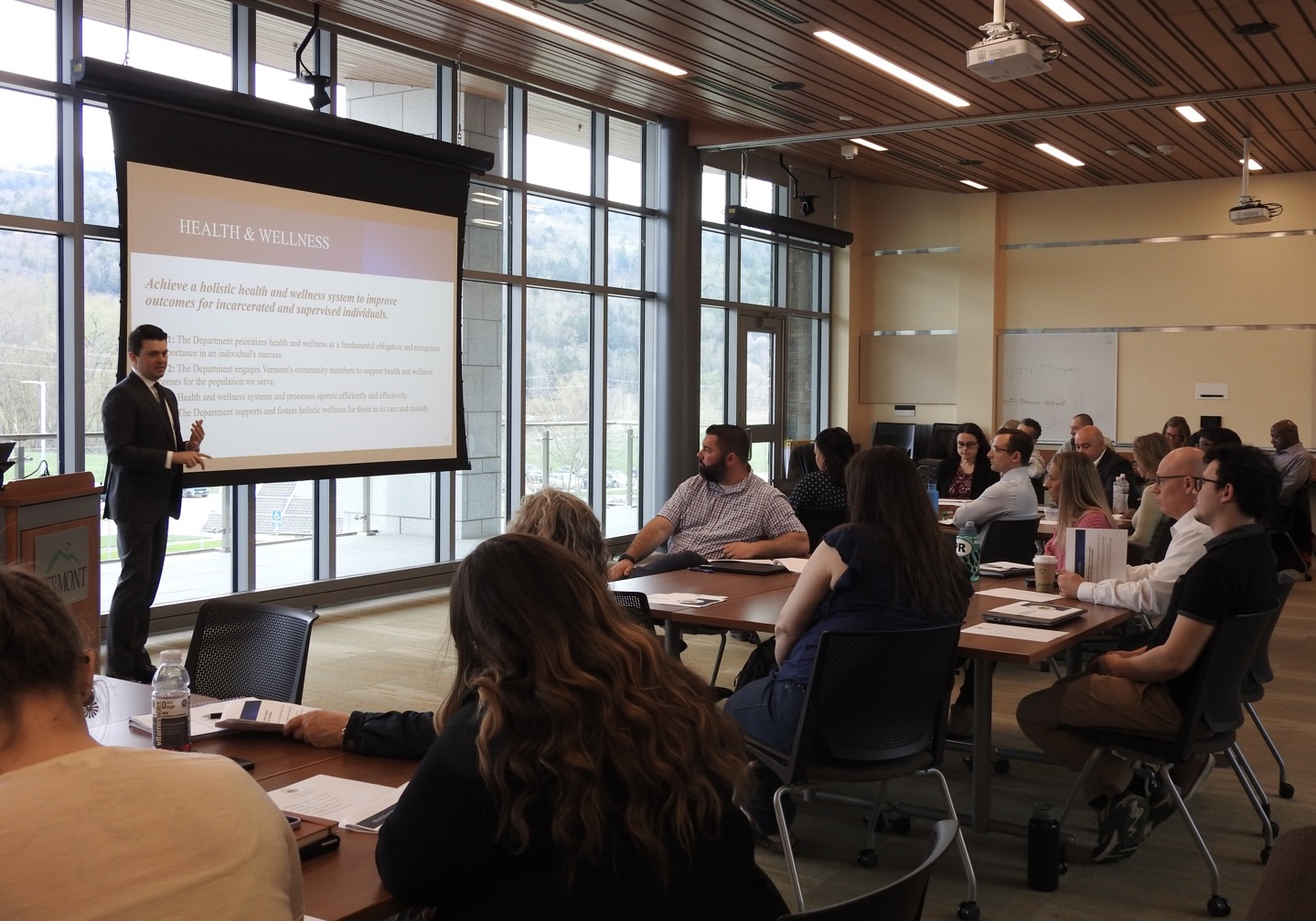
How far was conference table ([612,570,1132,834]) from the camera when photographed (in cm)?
365

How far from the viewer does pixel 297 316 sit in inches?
294

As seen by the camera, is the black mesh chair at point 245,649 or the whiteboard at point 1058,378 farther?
the whiteboard at point 1058,378

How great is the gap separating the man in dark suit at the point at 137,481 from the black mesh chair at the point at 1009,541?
3947mm

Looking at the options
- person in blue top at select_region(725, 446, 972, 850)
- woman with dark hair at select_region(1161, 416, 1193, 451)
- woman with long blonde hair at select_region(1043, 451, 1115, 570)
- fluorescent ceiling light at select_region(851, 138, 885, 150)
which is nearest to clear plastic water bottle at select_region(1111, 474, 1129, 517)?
woman with long blonde hair at select_region(1043, 451, 1115, 570)

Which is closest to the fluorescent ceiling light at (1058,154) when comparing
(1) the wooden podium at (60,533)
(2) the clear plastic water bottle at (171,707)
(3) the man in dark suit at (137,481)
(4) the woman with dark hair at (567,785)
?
(3) the man in dark suit at (137,481)

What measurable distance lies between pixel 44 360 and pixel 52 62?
5.31 ft

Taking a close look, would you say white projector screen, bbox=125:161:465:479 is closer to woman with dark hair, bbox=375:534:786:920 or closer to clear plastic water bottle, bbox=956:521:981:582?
clear plastic water bottle, bbox=956:521:981:582

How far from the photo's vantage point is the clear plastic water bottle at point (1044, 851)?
12.1ft

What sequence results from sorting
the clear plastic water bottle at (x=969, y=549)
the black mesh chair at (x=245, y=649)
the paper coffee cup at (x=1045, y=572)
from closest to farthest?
1. the black mesh chair at (x=245, y=649)
2. the paper coffee cup at (x=1045, y=572)
3. the clear plastic water bottle at (x=969, y=549)

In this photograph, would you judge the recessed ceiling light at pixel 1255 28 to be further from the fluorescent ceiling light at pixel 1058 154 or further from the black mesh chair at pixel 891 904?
the black mesh chair at pixel 891 904

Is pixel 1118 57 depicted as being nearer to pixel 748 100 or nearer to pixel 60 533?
pixel 748 100

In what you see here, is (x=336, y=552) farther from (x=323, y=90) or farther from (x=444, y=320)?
(x=323, y=90)

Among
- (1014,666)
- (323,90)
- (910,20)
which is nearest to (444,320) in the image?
(323,90)

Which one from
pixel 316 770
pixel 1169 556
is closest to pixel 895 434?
pixel 1169 556
